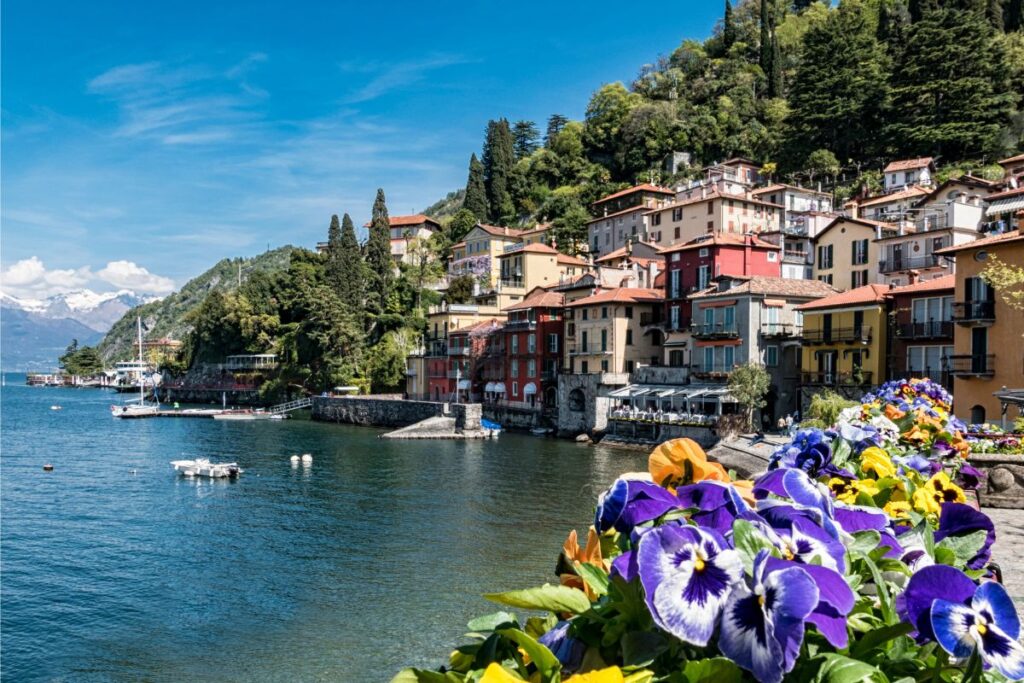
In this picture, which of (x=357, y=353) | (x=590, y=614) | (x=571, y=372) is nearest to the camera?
(x=590, y=614)

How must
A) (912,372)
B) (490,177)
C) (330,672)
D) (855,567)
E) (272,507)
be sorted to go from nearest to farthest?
(855,567)
(330,672)
(272,507)
(912,372)
(490,177)

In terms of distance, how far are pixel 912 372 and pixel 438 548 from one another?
29.3 m

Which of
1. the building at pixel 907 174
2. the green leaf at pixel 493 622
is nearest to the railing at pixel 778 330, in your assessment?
the building at pixel 907 174

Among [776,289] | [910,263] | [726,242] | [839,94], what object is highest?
[839,94]

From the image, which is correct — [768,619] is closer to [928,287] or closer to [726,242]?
[928,287]

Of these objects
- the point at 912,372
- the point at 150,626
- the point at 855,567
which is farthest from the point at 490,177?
the point at 855,567

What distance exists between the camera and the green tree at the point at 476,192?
113m

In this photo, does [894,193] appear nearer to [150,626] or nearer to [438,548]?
[438,548]

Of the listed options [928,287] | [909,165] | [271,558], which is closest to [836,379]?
[928,287]

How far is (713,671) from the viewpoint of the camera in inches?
61.6

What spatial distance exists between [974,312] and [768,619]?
34359 mm

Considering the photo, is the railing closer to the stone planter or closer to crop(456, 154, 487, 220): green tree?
the stone planter

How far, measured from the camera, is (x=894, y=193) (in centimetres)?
6306

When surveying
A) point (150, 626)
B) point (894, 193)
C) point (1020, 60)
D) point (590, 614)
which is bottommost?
point (150, 626)
